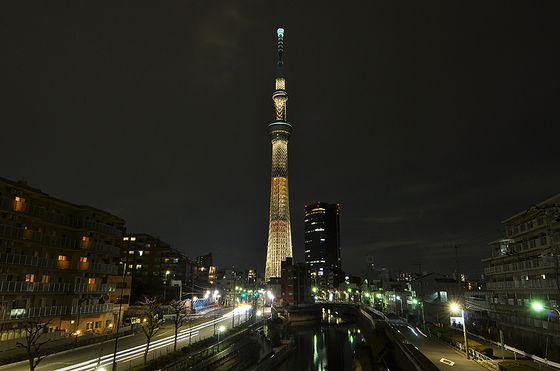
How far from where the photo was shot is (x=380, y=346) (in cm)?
3281

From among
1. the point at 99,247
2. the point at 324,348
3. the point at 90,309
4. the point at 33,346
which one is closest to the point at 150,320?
the point at 33,346

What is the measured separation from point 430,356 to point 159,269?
55.5 meters

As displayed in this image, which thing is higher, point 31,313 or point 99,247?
point 99,247

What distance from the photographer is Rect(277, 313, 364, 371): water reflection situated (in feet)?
118

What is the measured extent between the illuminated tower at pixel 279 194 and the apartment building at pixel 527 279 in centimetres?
6516

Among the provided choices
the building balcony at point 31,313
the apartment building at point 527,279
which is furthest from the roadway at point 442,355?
the building balcony at point 31,313

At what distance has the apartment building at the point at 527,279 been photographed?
27.2m

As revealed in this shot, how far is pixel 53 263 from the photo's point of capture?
26672 millimetres

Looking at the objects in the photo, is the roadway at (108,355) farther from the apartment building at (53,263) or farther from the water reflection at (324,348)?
the water reflection at (324,348)

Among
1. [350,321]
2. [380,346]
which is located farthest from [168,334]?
[350,321]

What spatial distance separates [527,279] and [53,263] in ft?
134

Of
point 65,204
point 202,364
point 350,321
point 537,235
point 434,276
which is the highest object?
point 65,204

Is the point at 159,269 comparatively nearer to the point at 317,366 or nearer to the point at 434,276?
the point at 317,366

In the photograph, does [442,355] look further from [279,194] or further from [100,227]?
[279,194]
